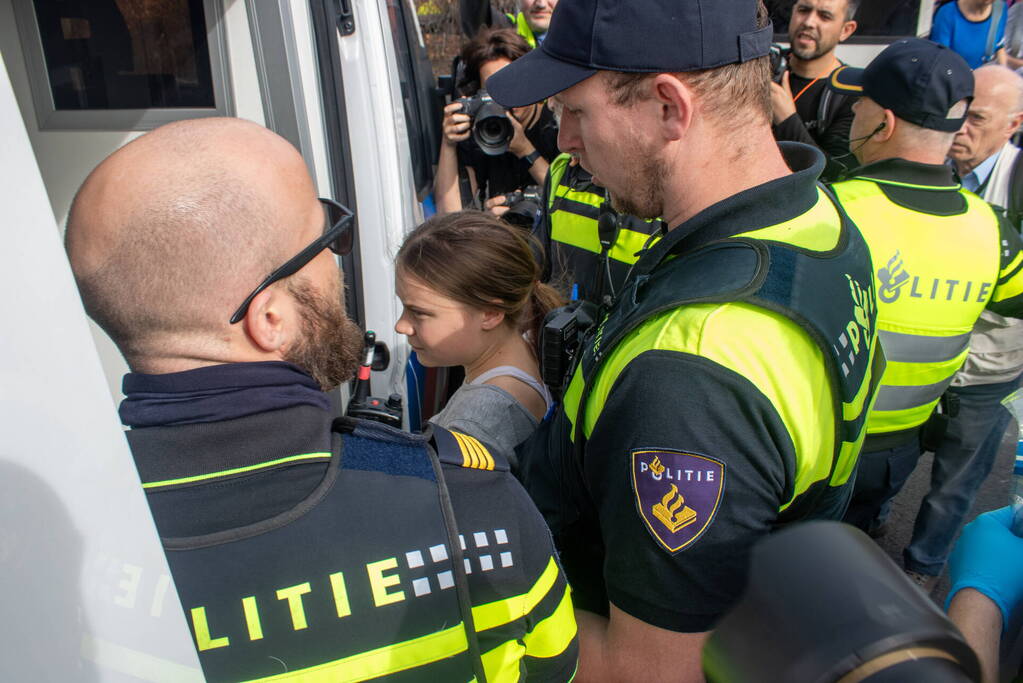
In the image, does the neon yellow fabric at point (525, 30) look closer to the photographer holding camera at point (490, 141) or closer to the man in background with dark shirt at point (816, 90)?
the photographer holding camera at point (490, 141)

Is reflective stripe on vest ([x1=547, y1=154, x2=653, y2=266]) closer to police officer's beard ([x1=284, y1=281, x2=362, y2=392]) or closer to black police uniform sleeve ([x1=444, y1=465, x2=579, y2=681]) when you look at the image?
police officer's beard ([x1=284, y1=281, x2=362, y2=392])

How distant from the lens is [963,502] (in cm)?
258

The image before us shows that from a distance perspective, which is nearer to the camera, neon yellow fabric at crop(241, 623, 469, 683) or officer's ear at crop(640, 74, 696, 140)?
neon yellow fabric at crop(241, 623, 469, 683)

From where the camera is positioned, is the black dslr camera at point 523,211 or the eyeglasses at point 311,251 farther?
the black dslr camera at point 523,211

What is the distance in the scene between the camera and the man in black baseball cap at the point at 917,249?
6.45 feet

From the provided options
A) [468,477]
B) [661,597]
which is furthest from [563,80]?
[661,597]

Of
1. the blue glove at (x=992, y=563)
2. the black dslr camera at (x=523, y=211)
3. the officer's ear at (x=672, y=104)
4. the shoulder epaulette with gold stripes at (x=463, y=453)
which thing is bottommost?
the blue glove at (x=992, y=563)

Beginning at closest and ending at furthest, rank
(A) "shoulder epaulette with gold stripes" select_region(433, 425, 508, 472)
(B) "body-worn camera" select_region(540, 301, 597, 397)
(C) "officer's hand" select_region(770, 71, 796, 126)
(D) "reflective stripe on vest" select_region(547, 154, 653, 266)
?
(A) "shoulder epaulette with gold stripes" select_region(433, 425, 508, 472), (B) "body-worn camera" select_region(540, 301, 597, 397), (D) "reflective stripe on vest" select_region(547, 154, 653, 266), (C) "officer's hand" select_region(770, 71, 796, 126)

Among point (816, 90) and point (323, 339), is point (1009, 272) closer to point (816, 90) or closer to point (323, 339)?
point (816, 90)

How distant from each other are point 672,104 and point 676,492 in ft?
2.08

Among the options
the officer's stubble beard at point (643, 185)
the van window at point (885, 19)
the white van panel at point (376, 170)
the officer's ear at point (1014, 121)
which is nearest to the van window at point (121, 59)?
the white van panel at point (376, 170)

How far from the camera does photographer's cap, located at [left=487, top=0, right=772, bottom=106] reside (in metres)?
1.15

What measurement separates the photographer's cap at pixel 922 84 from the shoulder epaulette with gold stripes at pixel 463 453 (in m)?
1.77

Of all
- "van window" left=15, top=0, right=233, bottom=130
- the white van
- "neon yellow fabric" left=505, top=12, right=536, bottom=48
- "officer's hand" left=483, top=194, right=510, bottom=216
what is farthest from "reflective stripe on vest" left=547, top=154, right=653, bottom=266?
"neon yellow fabric" left=505, top=12, right=536, bottom=48
